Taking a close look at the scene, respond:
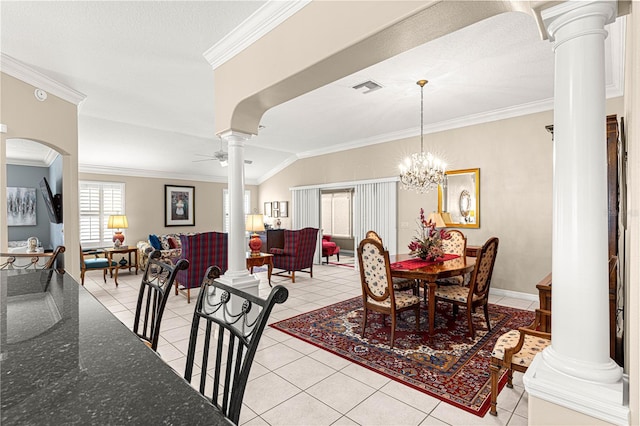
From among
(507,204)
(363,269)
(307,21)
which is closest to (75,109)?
(307,21)

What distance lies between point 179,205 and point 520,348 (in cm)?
840

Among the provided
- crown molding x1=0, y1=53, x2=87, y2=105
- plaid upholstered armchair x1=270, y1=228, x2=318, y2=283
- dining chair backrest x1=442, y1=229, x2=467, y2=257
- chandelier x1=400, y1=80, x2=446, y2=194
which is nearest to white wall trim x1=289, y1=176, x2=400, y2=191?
plaid upholstered armchair x1=270, y1=228, x2=318, y2=283

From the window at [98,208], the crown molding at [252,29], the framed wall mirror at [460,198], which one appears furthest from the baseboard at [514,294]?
the window at [98,208]

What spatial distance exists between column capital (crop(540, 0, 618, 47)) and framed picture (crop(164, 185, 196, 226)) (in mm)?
8659

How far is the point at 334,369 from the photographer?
2.73m

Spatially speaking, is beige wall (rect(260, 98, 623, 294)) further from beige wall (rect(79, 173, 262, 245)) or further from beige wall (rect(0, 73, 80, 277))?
beige wall (rect(79, 173, 262, 245))

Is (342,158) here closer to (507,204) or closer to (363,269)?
(507,204)

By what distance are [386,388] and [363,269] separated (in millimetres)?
1178

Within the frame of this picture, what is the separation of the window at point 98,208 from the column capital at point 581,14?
8.56 metres

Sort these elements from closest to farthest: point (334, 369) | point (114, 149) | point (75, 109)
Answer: point (334, 369) < point (75, 109) < point (114, 149)

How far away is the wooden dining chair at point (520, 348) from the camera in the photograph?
2.02 metres

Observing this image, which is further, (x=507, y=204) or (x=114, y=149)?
(x=114, y=149)

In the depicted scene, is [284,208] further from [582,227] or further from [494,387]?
[582,227]

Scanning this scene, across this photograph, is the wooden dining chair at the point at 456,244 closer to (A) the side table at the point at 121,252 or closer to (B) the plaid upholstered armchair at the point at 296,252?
(B) the plaid upholstered armchair at the point at 296,252
